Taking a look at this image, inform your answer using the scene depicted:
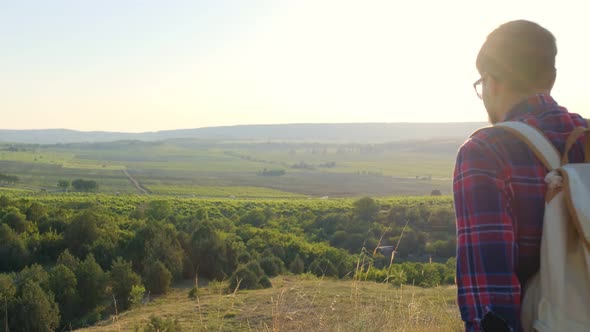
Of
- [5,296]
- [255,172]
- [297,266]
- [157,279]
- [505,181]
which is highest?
[505,181]

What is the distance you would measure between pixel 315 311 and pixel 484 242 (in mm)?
5211

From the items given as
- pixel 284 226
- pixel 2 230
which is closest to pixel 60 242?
pixel 2 230

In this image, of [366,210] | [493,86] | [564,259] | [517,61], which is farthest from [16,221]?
[564,259]

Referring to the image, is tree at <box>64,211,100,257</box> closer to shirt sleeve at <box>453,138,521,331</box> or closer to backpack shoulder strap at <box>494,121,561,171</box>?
shirt sleeve at <box>453,138,521,331</box>

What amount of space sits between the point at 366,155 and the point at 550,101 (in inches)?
5646

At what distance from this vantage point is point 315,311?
667 cm

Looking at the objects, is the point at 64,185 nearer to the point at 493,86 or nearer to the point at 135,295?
the point at 135,295

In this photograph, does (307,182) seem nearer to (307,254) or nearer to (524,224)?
(307,254)

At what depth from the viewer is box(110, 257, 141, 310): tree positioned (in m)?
12.4

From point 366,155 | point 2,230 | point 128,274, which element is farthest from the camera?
Result: point 366,155

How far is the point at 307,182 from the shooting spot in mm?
86125

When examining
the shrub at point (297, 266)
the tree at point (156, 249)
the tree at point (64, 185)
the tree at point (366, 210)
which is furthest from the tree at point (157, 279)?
the tree at point (64, 185)

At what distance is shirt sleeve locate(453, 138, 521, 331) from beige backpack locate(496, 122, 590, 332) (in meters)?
0.07

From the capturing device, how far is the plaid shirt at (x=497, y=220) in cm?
170
